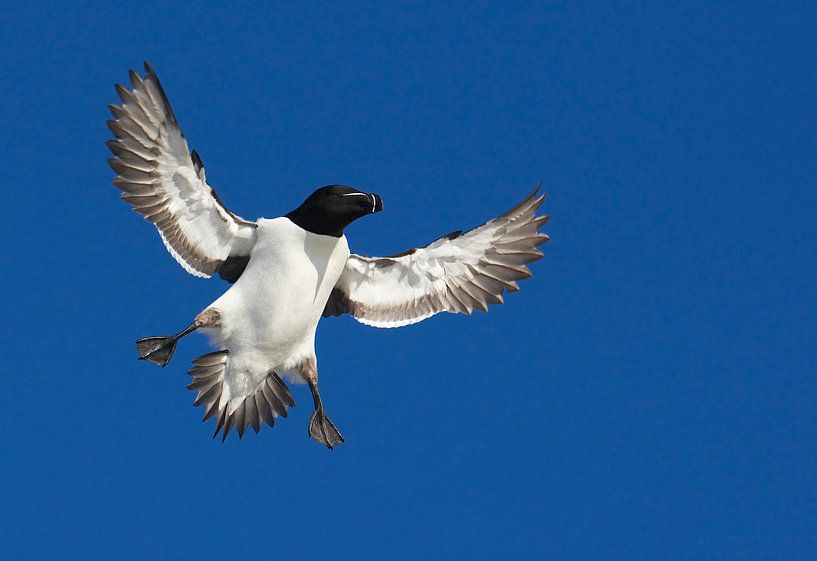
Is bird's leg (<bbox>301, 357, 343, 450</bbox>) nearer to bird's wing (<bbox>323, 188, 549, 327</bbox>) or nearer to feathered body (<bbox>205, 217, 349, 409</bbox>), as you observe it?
feathered body (<bbox>205, 217, 349, 409</bbox>)

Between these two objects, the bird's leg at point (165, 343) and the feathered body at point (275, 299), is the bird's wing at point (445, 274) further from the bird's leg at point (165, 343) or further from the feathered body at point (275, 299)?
the bird's leg at point (165, 343)

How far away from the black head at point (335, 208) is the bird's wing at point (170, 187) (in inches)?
22.7

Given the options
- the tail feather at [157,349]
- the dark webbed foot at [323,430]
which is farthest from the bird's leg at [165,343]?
the dark webbed foot at [323,430]

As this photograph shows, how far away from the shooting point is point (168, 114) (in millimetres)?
9047

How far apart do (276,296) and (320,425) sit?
149cm

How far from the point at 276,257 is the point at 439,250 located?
1601 mm

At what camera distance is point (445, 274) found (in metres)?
10.3

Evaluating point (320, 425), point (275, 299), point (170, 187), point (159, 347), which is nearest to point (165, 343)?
point (159, 347)

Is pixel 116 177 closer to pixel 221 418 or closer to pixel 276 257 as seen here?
pixel 276 257

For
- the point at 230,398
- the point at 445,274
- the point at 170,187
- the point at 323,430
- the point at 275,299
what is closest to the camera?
the point at 275,299

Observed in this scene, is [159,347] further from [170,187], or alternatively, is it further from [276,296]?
[170,187]

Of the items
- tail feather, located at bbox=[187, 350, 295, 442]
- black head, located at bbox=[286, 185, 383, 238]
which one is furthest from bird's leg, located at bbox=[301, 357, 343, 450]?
black head, located at bbox=[286, 185, 383, 238]

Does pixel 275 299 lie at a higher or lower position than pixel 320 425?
higher

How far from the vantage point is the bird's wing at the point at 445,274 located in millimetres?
10062
